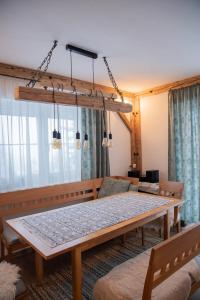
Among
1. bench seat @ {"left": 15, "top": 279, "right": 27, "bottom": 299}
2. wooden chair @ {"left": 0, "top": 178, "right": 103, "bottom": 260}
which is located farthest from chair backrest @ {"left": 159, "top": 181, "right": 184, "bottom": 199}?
bench seat @ {"left": 15, "top": 279, "right": 27, "bottom": 299}

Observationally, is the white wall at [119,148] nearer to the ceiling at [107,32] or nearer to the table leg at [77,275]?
the ceiling at [107,32]

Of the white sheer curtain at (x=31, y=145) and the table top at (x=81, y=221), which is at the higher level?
the white sheer curtain at (x=31, y=145)

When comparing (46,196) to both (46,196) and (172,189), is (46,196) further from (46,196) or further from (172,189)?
(172,189)

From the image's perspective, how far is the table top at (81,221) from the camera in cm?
151

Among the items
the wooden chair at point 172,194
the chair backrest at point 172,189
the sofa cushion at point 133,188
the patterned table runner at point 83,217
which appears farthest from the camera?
the sofa cushion at point 133,188

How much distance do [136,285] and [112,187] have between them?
1.87 meters

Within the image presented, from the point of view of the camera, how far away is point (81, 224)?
6.03 ft

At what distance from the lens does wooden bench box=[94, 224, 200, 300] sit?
1188 millimetres

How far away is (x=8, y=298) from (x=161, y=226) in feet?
5.89

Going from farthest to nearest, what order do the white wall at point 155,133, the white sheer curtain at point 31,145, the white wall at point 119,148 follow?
the white wall at point 119,148
the white wall at point 155,133
the white sheer curtain at point 31,145

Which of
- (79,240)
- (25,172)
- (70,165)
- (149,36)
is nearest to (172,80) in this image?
(149,36)

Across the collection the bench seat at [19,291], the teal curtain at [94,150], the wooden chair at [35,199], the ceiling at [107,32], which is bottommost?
the bench seat at [19,291]

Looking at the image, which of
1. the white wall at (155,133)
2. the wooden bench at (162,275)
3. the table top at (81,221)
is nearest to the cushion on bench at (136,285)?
the wooden bench at (162,275)

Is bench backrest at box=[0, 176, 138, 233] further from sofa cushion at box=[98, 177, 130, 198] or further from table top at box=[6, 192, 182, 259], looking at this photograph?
table top at box=[6, 192, 182, 259]
